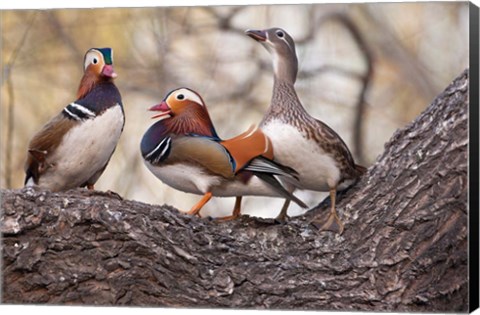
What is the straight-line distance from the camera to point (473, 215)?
458 cm

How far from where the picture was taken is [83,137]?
4.97m

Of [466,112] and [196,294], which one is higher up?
[466,112]

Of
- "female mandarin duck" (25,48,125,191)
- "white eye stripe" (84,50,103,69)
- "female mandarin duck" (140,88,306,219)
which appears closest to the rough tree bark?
"female mandarin duck" (140,88,306,219)

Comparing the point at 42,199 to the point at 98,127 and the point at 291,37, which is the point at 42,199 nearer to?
the point at 98,127

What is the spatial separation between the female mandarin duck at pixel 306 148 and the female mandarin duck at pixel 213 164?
5 cm

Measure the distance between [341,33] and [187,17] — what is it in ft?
2.18

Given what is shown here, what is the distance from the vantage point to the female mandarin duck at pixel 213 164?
4.80 m

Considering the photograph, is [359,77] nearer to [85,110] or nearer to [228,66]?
[228,66]

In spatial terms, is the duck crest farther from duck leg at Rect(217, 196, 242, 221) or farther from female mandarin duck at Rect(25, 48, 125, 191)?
duck leg at Rect(217, 196, 242, 221)

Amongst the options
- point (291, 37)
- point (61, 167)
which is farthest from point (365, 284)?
point (61, 167)

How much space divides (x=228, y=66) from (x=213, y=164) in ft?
1.44

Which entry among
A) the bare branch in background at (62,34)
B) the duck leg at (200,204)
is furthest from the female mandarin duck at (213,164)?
the bare branch in background at (62,34)

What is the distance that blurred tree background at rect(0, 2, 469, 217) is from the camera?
4.72 meters

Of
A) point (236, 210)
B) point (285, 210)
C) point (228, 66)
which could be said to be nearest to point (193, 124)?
point (228, 66)
